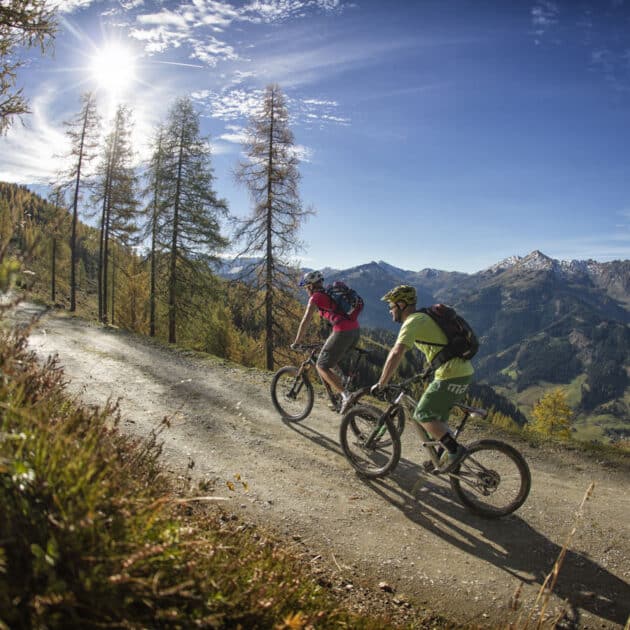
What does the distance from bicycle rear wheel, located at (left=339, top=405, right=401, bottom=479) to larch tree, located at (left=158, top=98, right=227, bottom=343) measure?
1915 cm

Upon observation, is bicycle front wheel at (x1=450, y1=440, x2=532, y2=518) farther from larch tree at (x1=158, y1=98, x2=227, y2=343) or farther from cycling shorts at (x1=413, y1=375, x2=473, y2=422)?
larch tree at (x1=158, y1=98, x2=227, y2=343)

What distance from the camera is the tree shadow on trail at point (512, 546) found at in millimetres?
4105

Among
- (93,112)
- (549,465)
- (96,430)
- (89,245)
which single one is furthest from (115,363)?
(93,112)

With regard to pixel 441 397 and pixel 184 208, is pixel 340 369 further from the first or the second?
pixel 184 208

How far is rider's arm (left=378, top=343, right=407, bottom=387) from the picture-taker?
5.43 metres

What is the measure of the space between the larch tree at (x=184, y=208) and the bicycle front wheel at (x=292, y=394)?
52.6 feet

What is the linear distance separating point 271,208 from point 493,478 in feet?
59.8

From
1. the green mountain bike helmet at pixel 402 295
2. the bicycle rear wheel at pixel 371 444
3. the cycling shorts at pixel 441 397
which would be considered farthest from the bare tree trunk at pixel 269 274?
the cycling shorts at pixel 441 397

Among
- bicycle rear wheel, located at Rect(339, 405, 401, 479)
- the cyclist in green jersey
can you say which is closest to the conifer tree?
bicycle rear wheel, located at Rect(339, 405, 401, 479)

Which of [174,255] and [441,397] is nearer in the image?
[441,397]

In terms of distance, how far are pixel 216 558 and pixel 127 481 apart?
0.93 meters


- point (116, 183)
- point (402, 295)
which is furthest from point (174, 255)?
point (402, 295)

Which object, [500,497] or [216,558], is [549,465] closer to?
[500,497]

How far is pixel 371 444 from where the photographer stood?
6695mm
